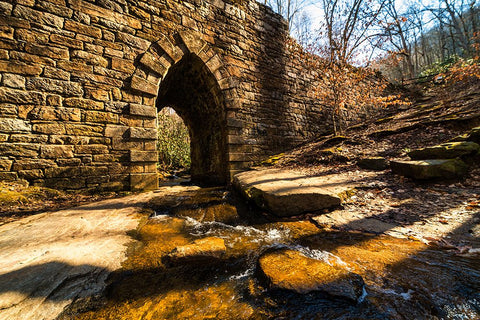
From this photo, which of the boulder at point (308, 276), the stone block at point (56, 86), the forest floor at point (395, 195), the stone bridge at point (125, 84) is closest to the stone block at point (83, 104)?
the stone bridge at point (125, 84)

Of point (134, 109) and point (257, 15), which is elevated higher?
point (257, 15)

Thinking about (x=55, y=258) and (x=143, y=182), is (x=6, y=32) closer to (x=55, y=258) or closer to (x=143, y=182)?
(x=143, y=182)

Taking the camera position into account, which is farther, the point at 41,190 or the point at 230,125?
the point at 230,125

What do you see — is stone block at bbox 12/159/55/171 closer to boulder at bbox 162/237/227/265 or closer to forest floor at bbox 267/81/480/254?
boulder at bbox 162/237/227/265

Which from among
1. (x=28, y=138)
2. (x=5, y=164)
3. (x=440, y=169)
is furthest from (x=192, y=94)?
(x=440, y=169)

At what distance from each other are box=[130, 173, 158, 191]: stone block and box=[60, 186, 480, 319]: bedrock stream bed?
Answer: 7.83ft

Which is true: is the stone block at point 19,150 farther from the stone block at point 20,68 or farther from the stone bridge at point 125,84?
the stone block at point 20,68

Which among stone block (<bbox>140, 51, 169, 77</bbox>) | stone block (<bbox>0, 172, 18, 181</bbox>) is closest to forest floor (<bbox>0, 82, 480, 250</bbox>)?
stone block (<bbox>0, 172, 18, 181</bbox>)

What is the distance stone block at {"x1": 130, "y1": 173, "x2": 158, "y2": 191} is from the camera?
13.5 feet

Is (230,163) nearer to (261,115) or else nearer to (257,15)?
(261,115)

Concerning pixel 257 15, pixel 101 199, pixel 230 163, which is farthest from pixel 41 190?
pixel 257 15

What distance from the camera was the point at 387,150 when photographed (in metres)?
4.41

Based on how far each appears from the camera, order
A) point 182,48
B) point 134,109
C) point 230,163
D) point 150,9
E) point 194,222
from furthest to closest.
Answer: point 230,163 < point 182,48 < point 150,9 < point 134,109 < point 194,222

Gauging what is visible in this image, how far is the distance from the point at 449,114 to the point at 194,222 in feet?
21.5
